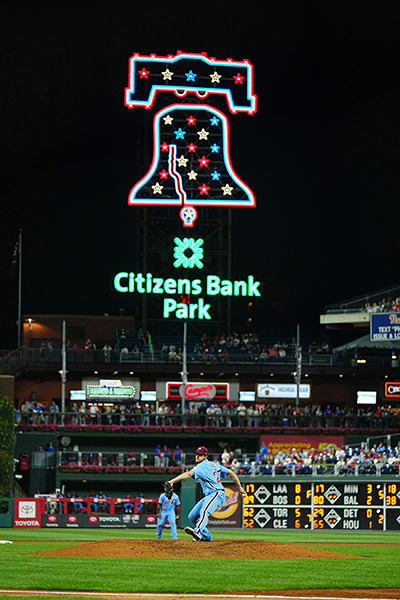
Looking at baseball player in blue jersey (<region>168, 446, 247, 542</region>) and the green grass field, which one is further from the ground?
baseball player in blue jersey (<region>168, 446, 247, 542</region>)

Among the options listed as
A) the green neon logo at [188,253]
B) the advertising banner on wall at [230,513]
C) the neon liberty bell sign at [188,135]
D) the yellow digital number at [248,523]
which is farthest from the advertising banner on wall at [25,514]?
the neon liberty bell sign at [188,135]

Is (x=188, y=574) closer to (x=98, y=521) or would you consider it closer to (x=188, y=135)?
(x=98, y=521)

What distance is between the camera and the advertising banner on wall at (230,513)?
1617 inches

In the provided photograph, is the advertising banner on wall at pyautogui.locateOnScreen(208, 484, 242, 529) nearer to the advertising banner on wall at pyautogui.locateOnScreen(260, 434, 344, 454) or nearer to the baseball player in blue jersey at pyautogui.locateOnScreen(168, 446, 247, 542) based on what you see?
the advertising banner on wall at pyautogui.locateOnScreen(260, 434, 344, 454)

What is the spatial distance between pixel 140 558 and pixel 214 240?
156ft

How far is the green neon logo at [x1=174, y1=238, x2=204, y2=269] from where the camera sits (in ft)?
207

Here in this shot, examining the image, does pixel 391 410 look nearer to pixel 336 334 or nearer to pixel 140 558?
pixel 336 334

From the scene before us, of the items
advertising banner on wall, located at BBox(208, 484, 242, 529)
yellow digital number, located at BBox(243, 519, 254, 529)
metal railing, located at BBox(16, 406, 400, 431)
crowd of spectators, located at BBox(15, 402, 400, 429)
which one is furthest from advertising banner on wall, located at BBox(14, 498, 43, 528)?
metal railing, located at BBox(16, 406, 400, 431)

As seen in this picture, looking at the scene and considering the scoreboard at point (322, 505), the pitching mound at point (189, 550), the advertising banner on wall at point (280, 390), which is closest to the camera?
the pitching mound at point (189, 550)

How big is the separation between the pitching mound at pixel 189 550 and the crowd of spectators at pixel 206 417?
3522cm

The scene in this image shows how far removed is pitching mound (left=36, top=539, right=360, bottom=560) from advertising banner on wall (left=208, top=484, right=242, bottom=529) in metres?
20.2

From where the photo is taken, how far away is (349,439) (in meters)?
56.9

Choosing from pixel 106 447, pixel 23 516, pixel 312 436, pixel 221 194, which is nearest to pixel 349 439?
pixel 312 436

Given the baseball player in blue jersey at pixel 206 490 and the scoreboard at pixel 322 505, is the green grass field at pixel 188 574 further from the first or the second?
the scoreboard at pixel 322 505
